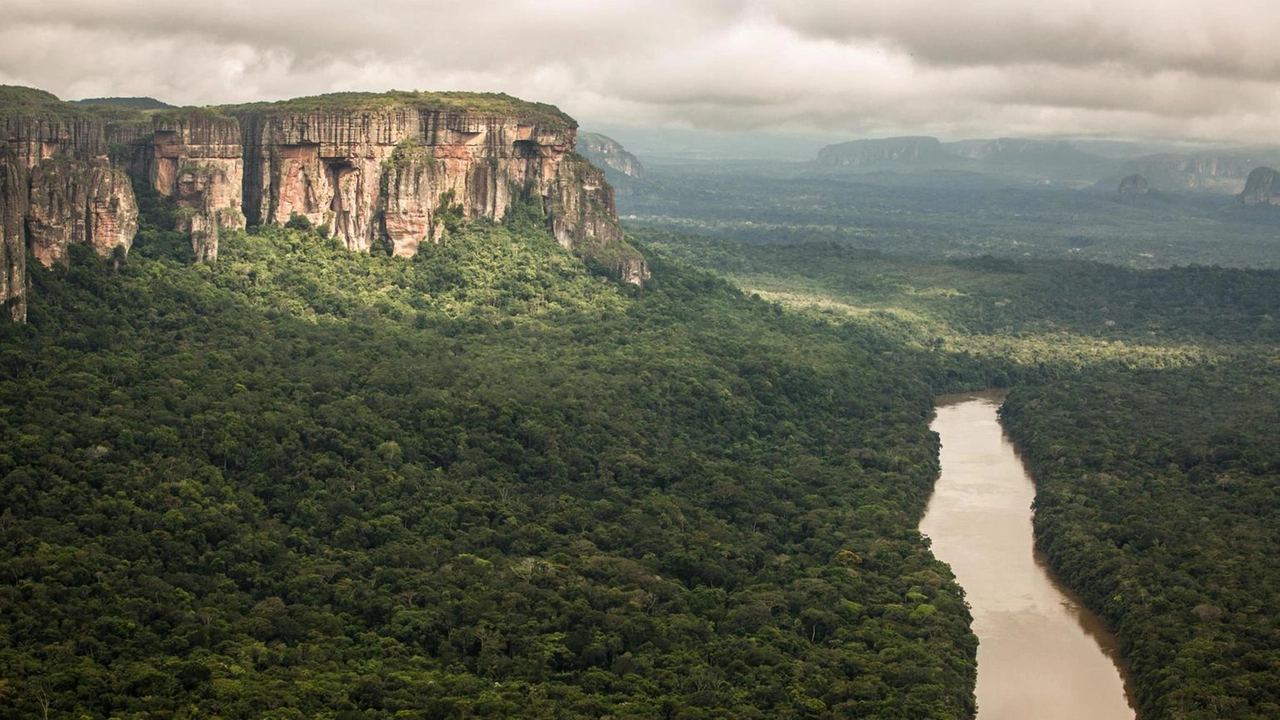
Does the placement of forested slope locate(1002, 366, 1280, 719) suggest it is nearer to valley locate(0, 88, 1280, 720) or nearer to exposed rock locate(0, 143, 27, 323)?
valley locate(0, 88, 1280, 720)

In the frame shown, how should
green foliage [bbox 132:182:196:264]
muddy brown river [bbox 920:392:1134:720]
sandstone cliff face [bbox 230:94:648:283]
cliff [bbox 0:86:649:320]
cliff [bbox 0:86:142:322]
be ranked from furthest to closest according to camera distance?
sandstone cliff face [bbox 230:94:648:283] → green foliage [bbox 132:182:196:264] → cliff [bbox 0:86:649:320] → cliff [bbox 0:86:142:322] → muddy brown river [bbox 920:392:1134:720]

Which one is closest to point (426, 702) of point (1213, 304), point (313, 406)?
point (313, 406)

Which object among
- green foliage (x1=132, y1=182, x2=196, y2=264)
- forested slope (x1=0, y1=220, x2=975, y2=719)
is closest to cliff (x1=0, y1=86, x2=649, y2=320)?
green foliage (x1=132, y1=182, x2=196, y2=264)

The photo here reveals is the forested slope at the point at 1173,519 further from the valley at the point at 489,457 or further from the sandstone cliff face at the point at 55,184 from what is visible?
the sandstone cliff face at the point at 55,184

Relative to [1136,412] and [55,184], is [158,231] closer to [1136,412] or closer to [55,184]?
[55,184]

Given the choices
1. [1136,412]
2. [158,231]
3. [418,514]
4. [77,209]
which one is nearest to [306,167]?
[158,231]
